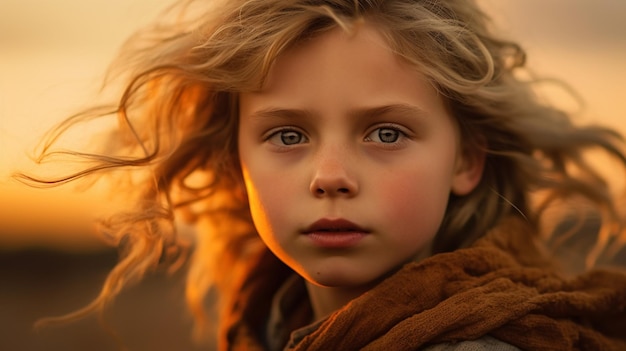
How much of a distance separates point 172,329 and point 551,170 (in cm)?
235

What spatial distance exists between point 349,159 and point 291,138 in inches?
6.8

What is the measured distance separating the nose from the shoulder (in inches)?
14.7

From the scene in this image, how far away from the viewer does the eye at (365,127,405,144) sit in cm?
213

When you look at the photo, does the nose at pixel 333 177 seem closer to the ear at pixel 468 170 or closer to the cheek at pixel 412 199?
the cheek at pixel 412 199

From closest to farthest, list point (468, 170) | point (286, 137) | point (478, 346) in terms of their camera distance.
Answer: point (478, 346)
point (286, 137)
point (468, 170)

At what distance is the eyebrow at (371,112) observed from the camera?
2088 millimetres

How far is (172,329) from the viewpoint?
14.5ft

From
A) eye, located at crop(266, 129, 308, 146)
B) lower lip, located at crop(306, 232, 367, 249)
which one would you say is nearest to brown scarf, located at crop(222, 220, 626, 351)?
lower lip, located at crop(306, 232, 367, 249)

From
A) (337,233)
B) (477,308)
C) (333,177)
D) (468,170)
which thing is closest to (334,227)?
(337,233)

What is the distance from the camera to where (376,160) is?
6.92 feet

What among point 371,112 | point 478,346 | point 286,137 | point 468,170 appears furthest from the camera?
point 468,170

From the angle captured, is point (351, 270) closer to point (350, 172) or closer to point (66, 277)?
point (350, 172)

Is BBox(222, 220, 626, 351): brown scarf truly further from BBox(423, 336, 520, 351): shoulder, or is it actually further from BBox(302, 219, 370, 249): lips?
BBox(302, 219, 370, 249): lips

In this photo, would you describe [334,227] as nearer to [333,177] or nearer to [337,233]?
[337,233]
